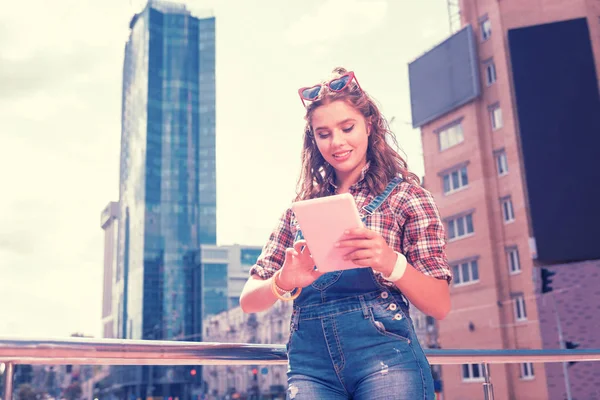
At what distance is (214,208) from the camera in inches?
2940

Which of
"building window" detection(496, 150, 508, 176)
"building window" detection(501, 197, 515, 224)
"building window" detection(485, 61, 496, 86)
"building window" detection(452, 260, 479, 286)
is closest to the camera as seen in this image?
"building window" detection(501, 197, 515, 224)

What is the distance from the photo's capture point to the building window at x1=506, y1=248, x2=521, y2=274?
99.5 ft

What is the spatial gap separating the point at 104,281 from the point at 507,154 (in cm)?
12948

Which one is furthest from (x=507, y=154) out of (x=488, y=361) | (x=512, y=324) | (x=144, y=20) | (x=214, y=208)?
(x=144, y=20)

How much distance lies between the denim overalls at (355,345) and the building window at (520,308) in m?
30.1

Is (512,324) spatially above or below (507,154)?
below

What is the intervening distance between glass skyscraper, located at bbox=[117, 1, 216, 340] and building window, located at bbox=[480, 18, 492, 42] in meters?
46.1

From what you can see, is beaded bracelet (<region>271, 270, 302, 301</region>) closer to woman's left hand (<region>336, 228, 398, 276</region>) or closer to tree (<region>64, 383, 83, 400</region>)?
woman's left hand (<region>336, 228, 398, 276</region>)

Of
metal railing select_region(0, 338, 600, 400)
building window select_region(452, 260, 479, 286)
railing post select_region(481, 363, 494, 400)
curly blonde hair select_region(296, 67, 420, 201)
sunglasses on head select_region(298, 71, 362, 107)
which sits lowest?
railing post select_region(481, 363, 494, 400)

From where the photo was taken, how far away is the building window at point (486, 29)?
33.1 m

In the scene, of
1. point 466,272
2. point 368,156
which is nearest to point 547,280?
point 466,272

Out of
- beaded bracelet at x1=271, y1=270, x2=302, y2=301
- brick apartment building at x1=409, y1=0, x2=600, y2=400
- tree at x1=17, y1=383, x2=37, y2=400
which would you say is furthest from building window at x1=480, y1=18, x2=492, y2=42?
tree at x1=17, y1=383, x2=37, y2=400

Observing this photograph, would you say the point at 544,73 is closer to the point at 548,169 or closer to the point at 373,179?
the point at 548,169

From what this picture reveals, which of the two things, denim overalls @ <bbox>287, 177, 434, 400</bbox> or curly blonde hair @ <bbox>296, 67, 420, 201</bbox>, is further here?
curly blonde hair @ <bbox>296, 67, 420, 201</bbox>
